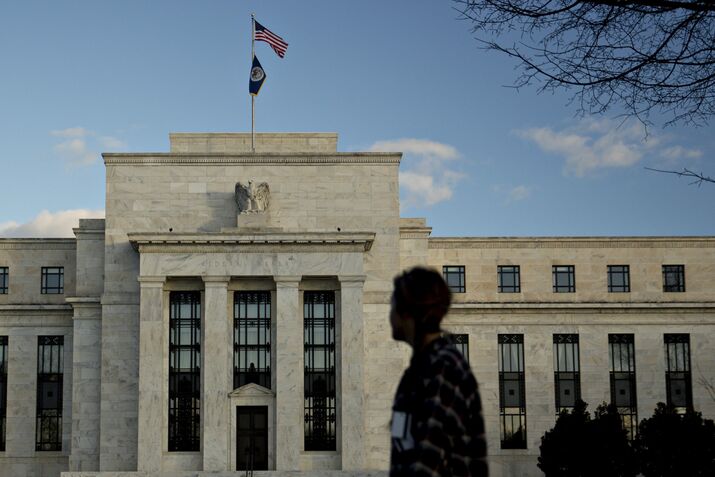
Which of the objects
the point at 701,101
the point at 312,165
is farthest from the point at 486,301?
the point at 701,101

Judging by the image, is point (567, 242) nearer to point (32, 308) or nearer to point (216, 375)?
point (216, 375)

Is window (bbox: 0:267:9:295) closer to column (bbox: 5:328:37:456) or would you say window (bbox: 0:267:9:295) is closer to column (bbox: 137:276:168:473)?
column (bbox: 5:328:37:456)

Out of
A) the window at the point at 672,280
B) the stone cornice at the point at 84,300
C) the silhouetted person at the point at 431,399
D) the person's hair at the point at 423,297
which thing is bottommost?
the silhouetted person at the point at 431,399

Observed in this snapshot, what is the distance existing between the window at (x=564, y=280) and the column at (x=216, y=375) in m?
16.0

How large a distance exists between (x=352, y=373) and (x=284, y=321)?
3.63m

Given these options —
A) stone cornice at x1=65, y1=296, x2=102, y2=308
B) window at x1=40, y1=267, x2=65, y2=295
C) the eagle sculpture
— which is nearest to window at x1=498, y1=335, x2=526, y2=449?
the eagle sculpture

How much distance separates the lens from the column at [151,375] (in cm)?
4431

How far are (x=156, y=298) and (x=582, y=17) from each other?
35.6 meters

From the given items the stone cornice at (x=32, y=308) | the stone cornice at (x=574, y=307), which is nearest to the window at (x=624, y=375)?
the stone cornice at (x=574, y=307)

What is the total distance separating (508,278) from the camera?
50.6m

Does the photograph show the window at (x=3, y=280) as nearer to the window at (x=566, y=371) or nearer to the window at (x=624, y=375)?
the window at (x=566, y=371)

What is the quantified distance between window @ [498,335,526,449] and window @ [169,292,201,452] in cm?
1415

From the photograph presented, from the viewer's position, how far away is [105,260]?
47031 millimetres

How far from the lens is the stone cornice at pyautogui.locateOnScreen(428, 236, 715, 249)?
1982 inches
